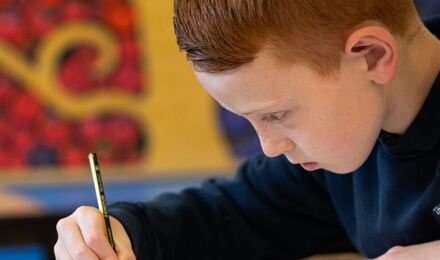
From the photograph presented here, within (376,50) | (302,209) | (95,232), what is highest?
(376,50)

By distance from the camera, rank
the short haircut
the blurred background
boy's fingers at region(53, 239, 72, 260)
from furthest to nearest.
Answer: the blurred background → boy's fingers at region(53, 239, 72, 260) → the short haircut

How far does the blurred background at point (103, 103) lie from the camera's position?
2.16 m

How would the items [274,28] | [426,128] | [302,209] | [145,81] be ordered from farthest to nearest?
[145,81]
[302,209]
[426,128]
[274,28]

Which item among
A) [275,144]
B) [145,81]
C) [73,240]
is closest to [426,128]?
[275,144]

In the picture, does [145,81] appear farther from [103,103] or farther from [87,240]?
[87,240]

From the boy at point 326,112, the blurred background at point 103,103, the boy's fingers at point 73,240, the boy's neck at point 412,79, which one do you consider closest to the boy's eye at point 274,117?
the boy at point 326,112

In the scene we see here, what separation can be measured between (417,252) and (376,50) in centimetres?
21

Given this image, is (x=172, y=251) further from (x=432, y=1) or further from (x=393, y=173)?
(x=432, y=1)

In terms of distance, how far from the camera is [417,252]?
773 mm

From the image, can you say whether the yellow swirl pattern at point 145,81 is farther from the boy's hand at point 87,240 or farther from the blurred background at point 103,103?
the boy's hand at point 87,240

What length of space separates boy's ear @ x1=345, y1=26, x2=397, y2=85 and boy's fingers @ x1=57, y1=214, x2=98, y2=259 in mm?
331

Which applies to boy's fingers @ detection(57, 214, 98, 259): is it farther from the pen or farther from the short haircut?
the short haircut

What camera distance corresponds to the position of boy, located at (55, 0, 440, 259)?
0.70 m

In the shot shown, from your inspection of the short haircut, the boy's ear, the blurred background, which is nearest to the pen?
the short haircut
